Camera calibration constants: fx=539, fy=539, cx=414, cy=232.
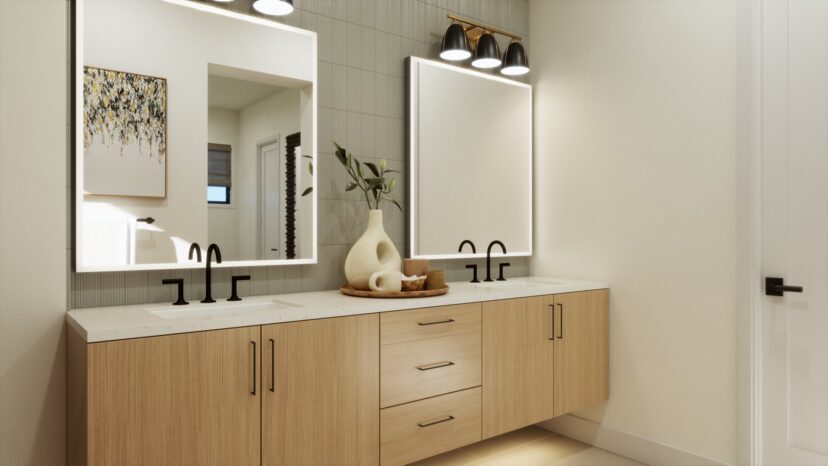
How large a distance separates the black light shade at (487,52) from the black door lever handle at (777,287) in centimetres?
164

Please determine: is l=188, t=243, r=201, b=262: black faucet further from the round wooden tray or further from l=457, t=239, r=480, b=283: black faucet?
l=457, t=239, r=480, b=283: black faucet

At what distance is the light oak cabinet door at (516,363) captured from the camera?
7.75ft

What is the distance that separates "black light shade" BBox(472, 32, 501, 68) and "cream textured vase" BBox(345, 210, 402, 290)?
1071 mm

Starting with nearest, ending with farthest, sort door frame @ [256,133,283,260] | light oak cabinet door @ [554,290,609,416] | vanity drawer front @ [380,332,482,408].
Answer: vanity drawer front @ [380,332,482,408] < door frame @ [256,133,283,260] < light oak cabinet door @ [554,290,609,416]

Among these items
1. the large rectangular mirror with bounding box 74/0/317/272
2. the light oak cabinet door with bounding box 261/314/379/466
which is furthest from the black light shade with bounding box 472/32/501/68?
the light oak cabinet door with bounding box 261/314/379/466

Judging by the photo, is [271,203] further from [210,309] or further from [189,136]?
[210,309]

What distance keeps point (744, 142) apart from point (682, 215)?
418 mm

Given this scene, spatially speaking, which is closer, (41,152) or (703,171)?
(41,152)

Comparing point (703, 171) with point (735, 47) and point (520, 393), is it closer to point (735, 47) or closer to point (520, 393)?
point (735, 47)

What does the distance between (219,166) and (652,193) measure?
2.06 metres

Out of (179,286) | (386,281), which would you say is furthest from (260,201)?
(386,281)

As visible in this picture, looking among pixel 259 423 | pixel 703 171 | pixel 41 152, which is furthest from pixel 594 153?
pixel 41 152

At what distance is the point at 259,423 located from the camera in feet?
5.62

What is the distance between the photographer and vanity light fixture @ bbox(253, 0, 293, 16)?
7.14ft
